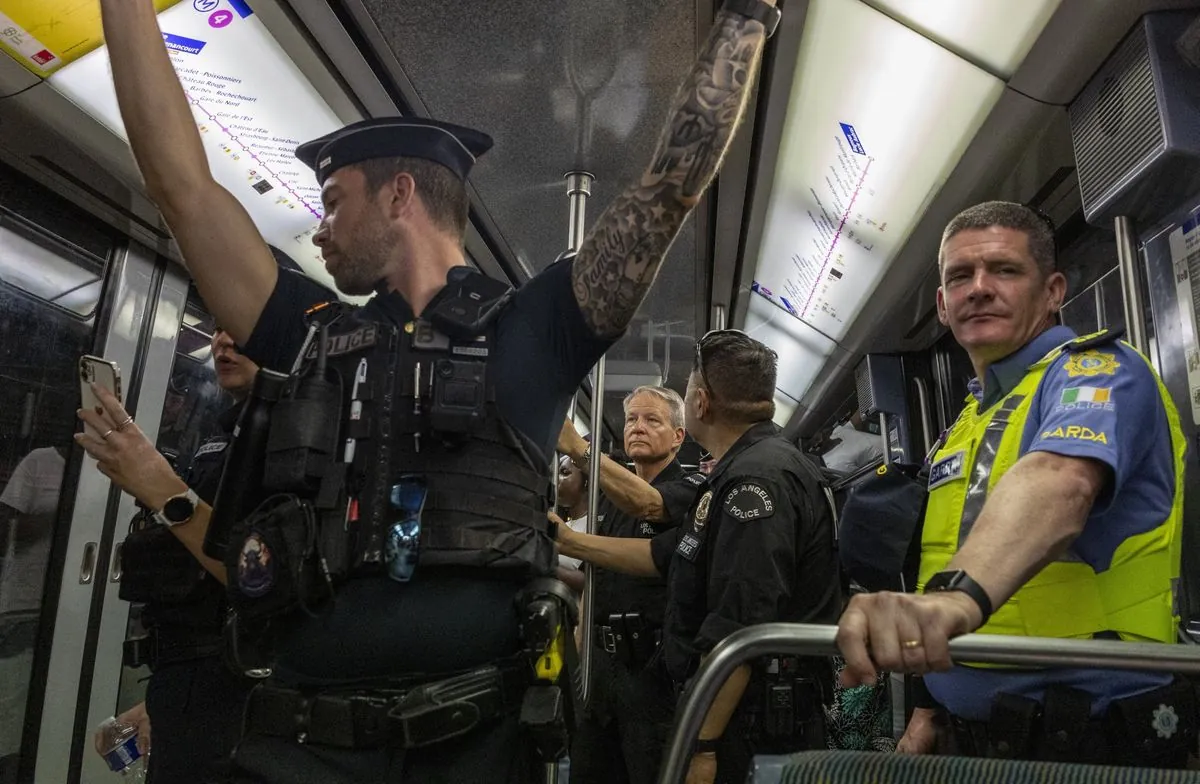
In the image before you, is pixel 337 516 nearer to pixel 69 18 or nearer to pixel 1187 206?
pixel 69 18

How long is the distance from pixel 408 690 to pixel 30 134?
232 centimetres

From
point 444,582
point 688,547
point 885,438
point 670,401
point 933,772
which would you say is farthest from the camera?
point 885,438

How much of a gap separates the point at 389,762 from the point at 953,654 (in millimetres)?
771

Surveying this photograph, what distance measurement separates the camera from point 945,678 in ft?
4.68

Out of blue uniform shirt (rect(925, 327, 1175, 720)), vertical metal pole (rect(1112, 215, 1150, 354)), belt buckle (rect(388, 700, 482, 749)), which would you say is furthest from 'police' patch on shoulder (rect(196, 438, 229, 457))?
vertical metal pole (rect(1112, 215, 1150, 354))

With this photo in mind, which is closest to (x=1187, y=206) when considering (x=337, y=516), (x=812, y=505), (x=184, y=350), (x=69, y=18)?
(x=812, y=505)

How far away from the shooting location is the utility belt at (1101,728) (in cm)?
116

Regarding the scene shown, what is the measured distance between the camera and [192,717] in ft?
6.62

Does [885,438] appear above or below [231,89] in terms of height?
below

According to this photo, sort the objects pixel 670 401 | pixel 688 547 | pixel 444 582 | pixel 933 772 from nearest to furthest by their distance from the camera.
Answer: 1. pixel 933 772
2. pixel 444 582
3. pixel 688 547
4. pixel 670 401

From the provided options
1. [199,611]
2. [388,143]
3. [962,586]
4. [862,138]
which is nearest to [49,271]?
[199,611]

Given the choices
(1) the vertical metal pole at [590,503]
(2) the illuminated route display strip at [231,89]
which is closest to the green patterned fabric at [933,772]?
(1) the vertical metal pole at [590,503]

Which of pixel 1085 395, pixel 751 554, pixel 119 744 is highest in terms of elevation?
pixel 1085 395

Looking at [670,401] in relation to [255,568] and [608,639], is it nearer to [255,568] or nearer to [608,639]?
[608,639]
